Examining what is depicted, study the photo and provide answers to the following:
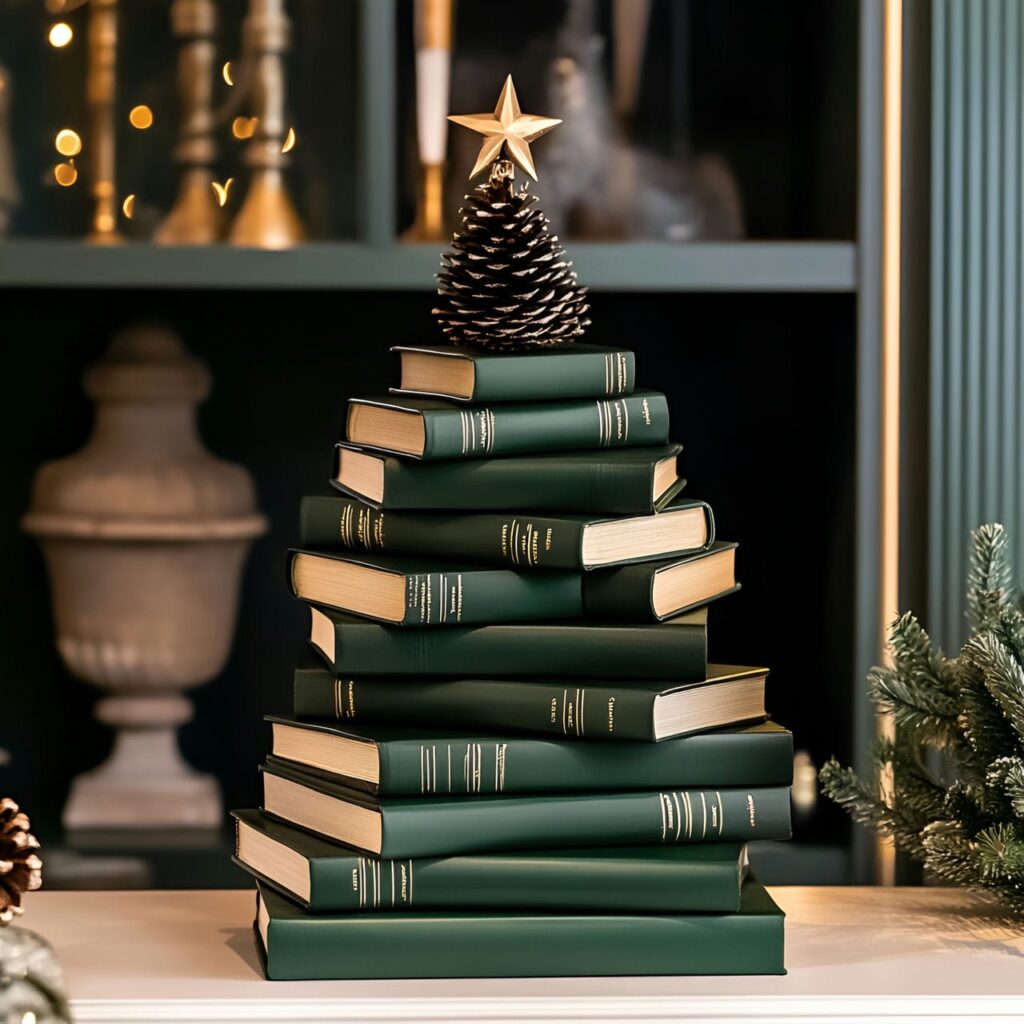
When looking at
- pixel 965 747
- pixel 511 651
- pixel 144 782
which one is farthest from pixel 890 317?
pixel 144 782

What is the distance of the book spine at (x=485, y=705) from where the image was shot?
0.88 meters

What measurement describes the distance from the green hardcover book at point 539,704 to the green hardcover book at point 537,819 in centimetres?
4

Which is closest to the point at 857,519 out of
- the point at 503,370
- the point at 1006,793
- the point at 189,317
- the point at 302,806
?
the point at 1006,793

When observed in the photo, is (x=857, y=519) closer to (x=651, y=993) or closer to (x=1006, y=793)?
(x=1006, y=793)

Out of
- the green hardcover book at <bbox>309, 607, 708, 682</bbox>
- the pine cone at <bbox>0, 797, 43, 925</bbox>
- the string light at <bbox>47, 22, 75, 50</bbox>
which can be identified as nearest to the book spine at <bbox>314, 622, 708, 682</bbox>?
the green hardcover book at <bbox>309, 607, 708, 682</bbox>

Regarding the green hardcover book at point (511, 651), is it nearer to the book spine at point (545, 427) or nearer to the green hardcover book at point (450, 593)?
the green hardcover book at point (450, 593)

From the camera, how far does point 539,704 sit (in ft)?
2.95

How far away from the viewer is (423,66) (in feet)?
4.01

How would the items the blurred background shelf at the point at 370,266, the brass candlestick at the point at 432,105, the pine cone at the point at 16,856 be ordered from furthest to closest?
the brass candlestick at the point at 432,105 < the blurred background shelf at the point at 370,266 < the pine cone at the point at 16,856

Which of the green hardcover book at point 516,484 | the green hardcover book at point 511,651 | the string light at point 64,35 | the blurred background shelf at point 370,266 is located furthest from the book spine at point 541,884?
the string light at point 64,35

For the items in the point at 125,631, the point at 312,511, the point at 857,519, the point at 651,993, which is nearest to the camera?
the point at 651,993

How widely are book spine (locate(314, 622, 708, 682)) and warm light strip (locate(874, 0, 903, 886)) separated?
29 centimetres

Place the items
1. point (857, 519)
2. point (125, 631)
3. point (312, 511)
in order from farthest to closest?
point (125, 631) < point (857, 519) < point (312, 511)

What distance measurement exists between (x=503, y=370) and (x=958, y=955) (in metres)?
0.49
